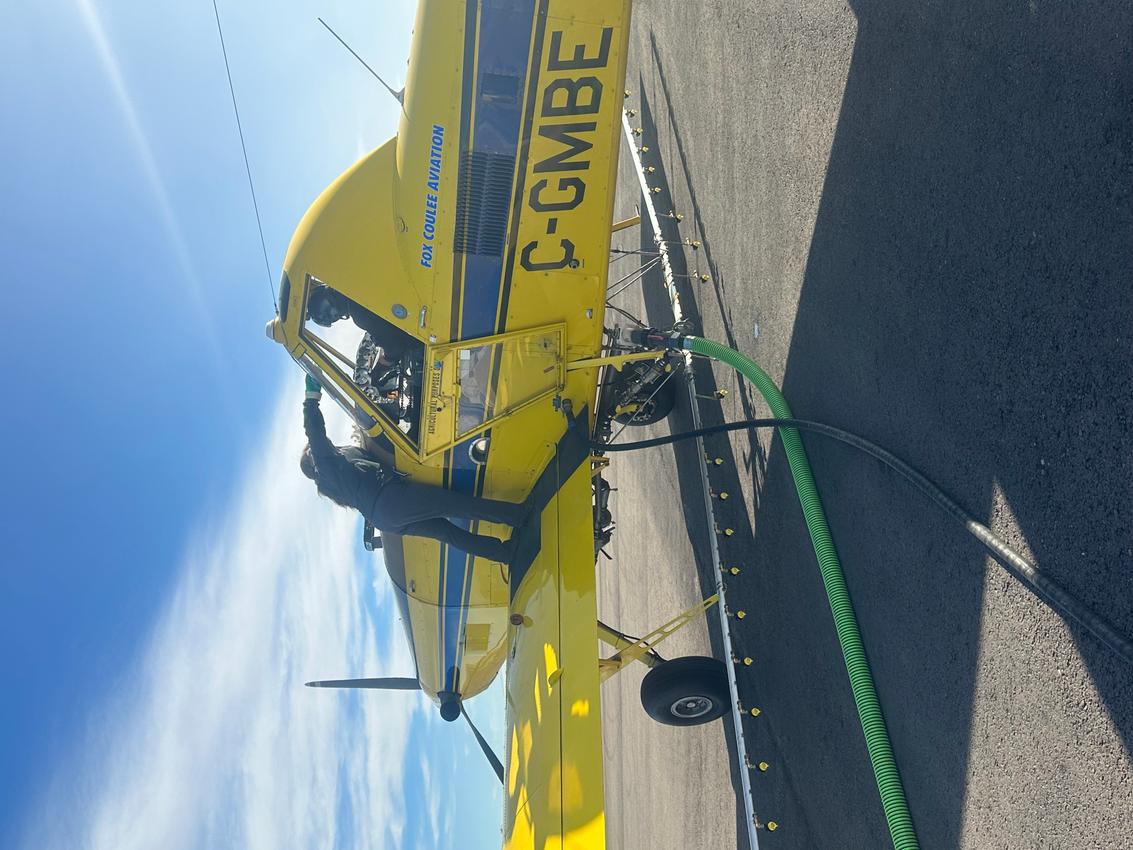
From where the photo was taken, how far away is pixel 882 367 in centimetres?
446

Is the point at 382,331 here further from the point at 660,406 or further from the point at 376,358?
the point at 660,406

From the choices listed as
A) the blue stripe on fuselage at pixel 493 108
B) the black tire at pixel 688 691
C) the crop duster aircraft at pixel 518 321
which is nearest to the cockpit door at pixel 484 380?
the crop duster aircraft at pixel 518 321

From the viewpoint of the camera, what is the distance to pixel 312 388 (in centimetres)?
675

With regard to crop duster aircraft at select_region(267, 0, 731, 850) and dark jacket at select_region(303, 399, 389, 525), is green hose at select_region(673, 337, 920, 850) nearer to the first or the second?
crop duster aircraft at select_region(267, 0, 731, 850)

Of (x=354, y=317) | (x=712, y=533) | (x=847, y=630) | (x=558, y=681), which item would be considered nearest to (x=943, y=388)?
(x=847, y=630)

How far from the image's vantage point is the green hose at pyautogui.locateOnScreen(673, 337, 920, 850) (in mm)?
4199

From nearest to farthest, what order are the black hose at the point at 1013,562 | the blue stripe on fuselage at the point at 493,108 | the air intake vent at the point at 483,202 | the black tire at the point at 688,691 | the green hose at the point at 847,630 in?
the black hose at the point at 1013,562, the green hose at the point at 847,630, the blue stripe on fuselage at the point at 493,108, the air intake vent at the point at 483,202, the black tire at the point at 688,691

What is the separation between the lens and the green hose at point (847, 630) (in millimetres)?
4199

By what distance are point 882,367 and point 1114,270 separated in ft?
5.06

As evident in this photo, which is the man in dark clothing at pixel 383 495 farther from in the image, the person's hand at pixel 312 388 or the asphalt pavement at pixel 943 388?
the asphalt pavement at pixel 943 388

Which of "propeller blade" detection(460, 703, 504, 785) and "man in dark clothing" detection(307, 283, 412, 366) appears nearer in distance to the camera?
"man in dark clothing" detection(307, 283, 412, 366)

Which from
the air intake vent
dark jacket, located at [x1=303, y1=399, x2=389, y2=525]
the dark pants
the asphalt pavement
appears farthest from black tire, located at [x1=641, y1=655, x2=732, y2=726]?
the air intake vent

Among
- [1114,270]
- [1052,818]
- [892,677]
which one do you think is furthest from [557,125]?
[1052,818]

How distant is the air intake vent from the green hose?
7.02 ft
